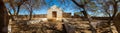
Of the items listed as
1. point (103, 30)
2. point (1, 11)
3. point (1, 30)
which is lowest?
point (103, 30)

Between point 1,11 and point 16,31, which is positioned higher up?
point 1,11

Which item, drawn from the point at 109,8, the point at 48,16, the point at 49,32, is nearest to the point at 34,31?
the point at 49,32

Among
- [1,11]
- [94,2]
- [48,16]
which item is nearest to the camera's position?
[1,11]

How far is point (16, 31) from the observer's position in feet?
48.3

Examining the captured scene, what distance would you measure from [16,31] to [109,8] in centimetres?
743

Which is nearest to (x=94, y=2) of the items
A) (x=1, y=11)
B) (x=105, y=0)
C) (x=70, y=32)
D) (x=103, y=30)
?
(x=105, y=0)

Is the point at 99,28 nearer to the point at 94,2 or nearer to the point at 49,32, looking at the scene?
the point at 94,2

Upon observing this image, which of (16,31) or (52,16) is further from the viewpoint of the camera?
(52,16)

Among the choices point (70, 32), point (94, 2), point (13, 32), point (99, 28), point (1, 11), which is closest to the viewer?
point (1, 11)

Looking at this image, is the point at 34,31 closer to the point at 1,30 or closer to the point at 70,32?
the point at 70,32

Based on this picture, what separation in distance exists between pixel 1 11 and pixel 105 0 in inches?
498

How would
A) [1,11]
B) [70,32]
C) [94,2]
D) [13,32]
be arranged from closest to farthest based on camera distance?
[1,11] → [70,32] → [13,32] → [94,2]

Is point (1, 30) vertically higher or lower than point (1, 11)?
lower

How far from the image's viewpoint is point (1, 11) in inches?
Result: 125
